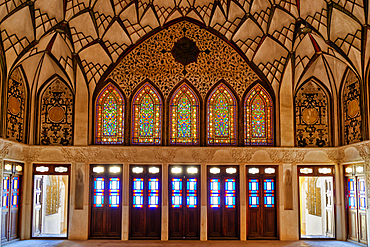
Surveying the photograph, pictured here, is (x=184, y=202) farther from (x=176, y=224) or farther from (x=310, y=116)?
(x=310, y=116)

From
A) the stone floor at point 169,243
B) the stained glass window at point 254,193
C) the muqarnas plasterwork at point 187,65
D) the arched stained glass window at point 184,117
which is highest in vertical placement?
the muqarnas plasterwork at point 187,65

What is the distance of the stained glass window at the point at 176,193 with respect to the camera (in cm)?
1095

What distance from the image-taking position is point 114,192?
1093cm

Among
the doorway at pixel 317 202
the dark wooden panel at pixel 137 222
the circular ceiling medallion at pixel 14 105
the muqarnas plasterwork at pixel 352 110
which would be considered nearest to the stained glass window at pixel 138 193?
the dark wooden panel at pixel 137 222

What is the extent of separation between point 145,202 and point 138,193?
12.6 inches

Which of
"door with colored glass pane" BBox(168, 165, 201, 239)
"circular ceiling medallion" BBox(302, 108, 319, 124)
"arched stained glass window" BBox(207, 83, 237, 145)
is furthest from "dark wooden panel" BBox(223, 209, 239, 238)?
"circular ceiling medallion" BBox(302, 108, 319, 124)

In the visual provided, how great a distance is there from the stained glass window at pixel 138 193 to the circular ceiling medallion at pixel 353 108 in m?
5.96

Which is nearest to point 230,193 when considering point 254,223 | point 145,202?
point 254,223

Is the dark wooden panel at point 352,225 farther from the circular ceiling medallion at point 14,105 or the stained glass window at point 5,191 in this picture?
the circular ceiling medallion at point 14,105

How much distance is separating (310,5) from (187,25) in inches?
136

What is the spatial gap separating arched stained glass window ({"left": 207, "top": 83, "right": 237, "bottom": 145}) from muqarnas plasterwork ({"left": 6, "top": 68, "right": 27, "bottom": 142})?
5.10 meters

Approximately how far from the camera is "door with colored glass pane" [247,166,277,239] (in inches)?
429

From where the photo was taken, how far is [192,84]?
1133 cm

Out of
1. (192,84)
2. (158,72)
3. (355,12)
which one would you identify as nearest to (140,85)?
(158,72)
